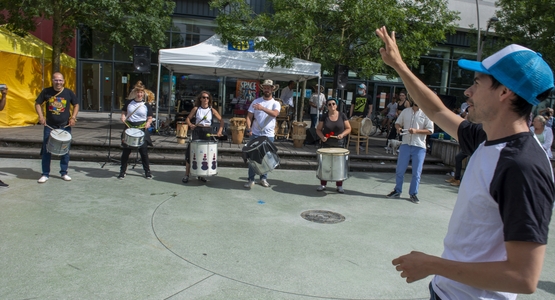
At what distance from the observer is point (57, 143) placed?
7.23 metres

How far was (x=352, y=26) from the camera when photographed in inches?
518

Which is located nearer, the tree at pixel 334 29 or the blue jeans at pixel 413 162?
the blue jeans at pixel 413 162

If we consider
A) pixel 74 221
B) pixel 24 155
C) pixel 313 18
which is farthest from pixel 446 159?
pixel 24 155

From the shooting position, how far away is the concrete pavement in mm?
3801

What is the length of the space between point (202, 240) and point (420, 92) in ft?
11.6

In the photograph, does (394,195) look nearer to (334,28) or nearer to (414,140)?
(414,140)

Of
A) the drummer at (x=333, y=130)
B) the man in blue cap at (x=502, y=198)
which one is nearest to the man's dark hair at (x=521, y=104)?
the man in blue cap at (x=502, y=198)

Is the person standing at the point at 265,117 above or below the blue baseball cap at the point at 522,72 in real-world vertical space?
below

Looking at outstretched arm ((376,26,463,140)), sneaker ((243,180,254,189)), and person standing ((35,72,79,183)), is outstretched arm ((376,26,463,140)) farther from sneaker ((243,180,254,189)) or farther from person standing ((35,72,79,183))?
person standing ((35,72,79,183))

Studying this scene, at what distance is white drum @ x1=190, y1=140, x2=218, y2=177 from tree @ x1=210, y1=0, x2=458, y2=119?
575cm

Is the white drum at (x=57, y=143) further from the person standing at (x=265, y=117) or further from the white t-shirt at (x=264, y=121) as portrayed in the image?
the white t-shirt at (x=264, y=121)

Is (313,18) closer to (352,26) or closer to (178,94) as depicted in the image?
(352,26)

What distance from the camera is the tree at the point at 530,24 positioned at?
15930mm

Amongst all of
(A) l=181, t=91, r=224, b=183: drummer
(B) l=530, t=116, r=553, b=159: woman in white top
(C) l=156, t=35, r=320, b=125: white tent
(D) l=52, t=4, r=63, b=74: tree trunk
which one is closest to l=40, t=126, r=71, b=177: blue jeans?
(A) l=181, t=91, r=224, b=183: drummer
